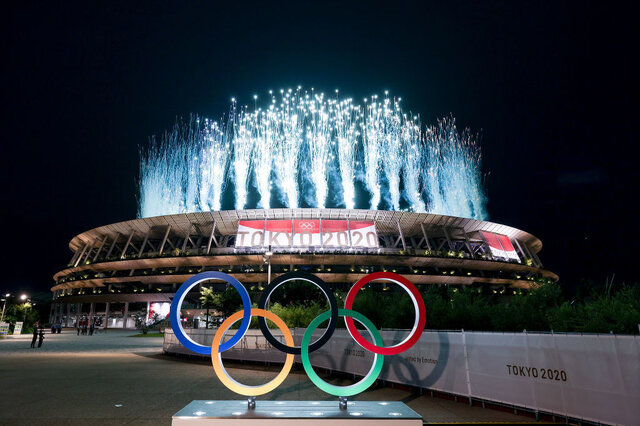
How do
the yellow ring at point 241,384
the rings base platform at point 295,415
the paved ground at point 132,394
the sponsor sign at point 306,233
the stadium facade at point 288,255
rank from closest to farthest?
the rings base platform at point 295,415 → the yellow ring at point 241,384 → the paved ground at point 132,394 → the sponsor sign at point 306,233 → the stadium facade at point 288,255

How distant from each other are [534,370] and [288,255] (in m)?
45.2

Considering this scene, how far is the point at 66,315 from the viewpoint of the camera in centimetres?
7125

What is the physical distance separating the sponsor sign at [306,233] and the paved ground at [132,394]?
36.9 meters

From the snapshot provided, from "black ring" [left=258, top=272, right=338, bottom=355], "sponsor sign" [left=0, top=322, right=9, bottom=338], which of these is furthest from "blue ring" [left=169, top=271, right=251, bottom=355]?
"sponsor sign" [left=0, top=322, right=9, bottom=338]

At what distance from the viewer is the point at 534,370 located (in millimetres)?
8016

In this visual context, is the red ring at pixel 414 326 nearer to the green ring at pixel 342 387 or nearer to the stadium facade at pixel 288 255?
the green ring at pixel 342 387

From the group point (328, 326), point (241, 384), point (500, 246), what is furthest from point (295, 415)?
point (500, 246)

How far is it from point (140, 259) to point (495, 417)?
197 ft

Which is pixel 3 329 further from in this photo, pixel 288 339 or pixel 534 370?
pixel 534 370

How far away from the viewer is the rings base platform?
478 centimetres

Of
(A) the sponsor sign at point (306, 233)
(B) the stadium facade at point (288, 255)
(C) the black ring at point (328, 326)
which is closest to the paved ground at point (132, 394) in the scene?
(C) the black ring at point (328, 326)

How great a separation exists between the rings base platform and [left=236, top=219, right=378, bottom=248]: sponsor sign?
47.3 metres

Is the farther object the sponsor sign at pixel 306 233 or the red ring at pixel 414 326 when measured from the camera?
the sponsor sign at pixel 306 233

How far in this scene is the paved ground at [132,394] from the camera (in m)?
7.87
